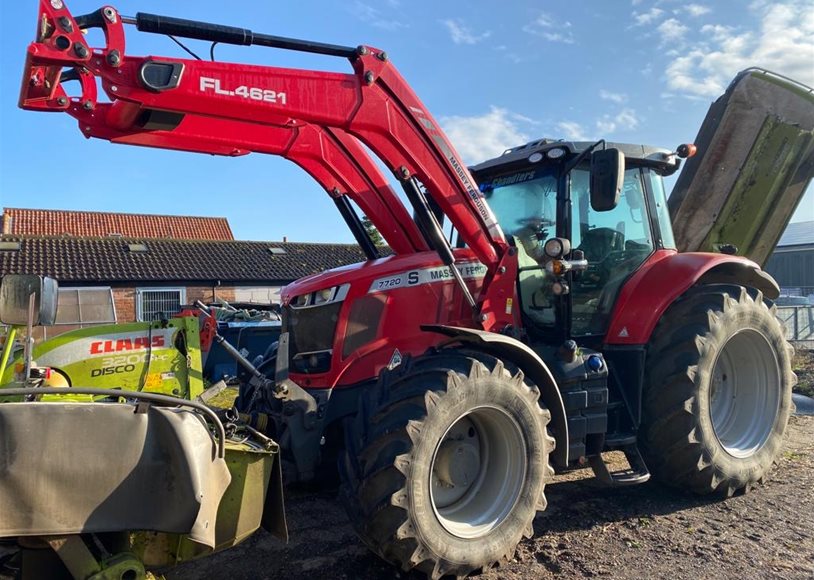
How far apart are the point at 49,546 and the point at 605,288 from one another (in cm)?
404

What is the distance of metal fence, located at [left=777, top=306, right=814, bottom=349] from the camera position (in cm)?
1506

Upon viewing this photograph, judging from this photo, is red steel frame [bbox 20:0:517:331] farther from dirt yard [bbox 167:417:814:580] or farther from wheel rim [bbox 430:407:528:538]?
dirt yard [bbox 167:417:814:580]

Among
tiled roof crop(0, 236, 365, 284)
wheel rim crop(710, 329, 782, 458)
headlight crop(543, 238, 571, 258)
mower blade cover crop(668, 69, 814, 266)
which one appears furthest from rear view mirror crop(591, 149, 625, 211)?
tiled roof crop(0, 236, 365, 284)

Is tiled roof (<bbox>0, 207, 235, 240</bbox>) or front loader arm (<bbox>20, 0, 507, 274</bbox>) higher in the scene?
tiled roof (<bbox>0, 207, 235, 240</bbox>)

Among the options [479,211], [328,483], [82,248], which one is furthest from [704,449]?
[82,248]

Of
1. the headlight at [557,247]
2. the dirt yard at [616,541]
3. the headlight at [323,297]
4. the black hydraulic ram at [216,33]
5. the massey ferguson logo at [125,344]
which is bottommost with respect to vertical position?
the dirt yard at [616,541]

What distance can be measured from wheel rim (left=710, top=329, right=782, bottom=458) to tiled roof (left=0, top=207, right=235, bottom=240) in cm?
3078

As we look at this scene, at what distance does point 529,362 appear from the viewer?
13.1 ft

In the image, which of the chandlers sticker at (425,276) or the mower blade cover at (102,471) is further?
the chandlers sticker at (425,276)

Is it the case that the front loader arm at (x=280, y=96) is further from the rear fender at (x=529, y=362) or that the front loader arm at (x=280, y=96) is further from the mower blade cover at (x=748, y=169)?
the mower blade cover at (x=748, y=169)

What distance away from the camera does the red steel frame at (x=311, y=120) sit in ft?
10.5

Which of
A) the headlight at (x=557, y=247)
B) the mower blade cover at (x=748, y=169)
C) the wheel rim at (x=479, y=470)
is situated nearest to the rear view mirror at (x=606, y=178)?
the headlight at (x=557, y=247)

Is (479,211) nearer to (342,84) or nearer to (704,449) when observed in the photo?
(342,84)

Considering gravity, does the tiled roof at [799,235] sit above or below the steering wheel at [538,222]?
above
